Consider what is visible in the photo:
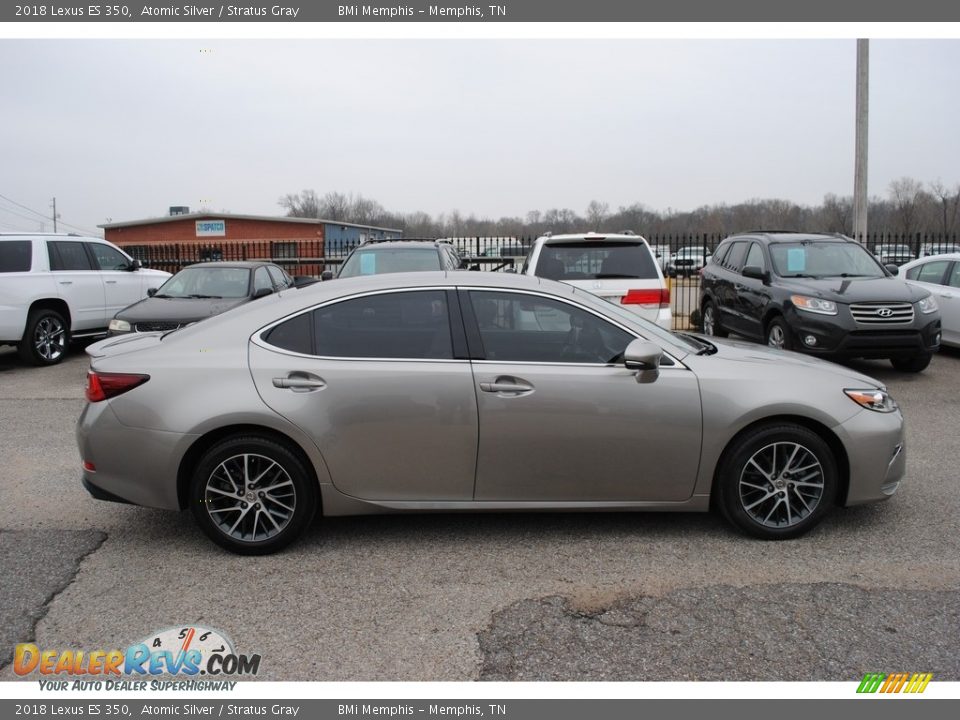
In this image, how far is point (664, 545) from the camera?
436 cm

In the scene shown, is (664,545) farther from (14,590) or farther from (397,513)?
(14,590)

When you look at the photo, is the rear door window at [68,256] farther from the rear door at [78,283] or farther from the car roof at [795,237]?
the car roof at [795,237]

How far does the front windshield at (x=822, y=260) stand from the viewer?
1033 centimetres

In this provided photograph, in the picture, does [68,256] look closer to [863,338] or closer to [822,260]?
[822,260]

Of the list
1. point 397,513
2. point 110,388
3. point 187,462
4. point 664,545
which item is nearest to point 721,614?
point 664,545

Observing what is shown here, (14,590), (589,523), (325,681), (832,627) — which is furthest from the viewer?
(589,523)

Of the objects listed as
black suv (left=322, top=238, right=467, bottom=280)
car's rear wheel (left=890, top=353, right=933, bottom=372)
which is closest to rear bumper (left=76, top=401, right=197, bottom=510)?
black suv (left=322, top=238, right=467, bottom=280)

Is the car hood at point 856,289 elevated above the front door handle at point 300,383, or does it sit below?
above

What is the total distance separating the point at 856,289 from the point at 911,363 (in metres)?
1.48

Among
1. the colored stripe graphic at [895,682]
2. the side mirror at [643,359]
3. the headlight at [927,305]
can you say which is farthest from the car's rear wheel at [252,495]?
the headlight at [927,305]

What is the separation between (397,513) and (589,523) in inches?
48.1

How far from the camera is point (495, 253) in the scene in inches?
899

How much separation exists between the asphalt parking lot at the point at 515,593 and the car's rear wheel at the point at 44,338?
7.00 m

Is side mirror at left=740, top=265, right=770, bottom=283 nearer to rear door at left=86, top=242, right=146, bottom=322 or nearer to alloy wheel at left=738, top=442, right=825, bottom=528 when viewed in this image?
alloy wheel at left=738, top=442, right=825, bottom=528
